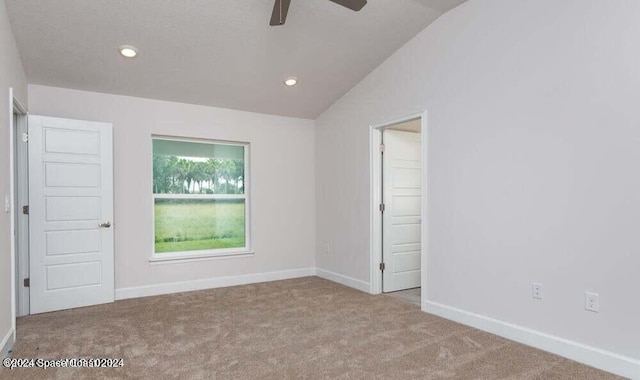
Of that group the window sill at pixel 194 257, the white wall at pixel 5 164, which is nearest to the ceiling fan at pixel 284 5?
the white wall at pixel 5 164

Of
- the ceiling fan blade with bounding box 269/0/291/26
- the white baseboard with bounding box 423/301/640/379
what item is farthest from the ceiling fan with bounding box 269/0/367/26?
the white baseboard with bounding box 423/301/640/379

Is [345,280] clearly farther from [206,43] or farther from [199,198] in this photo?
[206,43]

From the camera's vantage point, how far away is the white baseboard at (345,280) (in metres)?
4.72

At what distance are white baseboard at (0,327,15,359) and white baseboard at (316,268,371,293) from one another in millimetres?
3375

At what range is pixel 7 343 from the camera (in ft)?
→ 9.44

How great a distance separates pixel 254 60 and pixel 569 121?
→ 296 centimetres

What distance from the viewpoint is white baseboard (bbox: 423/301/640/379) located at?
99.2 inches

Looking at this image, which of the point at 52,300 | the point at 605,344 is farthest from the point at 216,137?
the point at 605,344

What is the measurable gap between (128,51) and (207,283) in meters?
2.81

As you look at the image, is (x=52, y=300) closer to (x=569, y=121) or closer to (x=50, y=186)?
(x=50, y=186)

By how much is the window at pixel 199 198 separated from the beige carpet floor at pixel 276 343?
887mm

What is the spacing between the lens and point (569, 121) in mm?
2809

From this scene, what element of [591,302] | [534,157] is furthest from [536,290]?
A: [534,157]

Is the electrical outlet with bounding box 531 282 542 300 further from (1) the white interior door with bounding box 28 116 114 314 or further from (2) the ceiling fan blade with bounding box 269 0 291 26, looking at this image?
(1) the white interior door with bounding box 28 116 114 314
